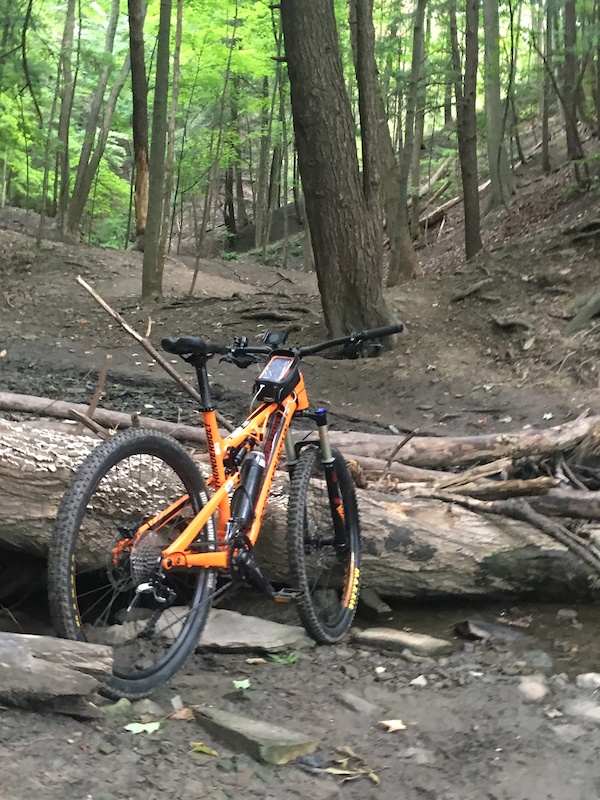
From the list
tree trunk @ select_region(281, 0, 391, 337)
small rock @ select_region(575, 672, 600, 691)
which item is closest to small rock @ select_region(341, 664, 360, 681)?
small rock @ select_region(575, 672, 600, 691)

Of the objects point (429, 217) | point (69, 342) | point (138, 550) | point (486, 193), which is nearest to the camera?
point (138, 550)

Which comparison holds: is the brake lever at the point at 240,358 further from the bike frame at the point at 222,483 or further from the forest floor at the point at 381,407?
the forest floor at the point at 381,407

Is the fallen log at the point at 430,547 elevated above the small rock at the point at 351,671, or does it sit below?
above

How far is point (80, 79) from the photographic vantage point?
70.0 ft

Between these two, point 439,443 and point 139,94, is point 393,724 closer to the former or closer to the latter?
point 439,443

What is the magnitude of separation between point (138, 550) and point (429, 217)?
19.8 metres

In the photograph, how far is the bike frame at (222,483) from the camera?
282 cm

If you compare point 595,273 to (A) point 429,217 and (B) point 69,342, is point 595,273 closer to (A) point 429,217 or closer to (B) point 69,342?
(B) point 69,342

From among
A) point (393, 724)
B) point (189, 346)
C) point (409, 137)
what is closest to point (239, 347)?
point (189, 346)

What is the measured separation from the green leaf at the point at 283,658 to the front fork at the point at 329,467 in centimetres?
62

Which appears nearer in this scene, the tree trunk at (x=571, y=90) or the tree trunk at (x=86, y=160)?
the tree trunk at (x=571, y=90)

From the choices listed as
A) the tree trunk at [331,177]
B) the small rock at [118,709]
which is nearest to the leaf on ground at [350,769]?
the small rock at [118,709]

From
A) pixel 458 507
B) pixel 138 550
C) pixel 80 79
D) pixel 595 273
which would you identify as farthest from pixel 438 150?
pixel 138 550

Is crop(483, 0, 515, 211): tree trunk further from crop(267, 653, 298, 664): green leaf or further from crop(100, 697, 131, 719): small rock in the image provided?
crop(100, 697, 131, 719): small rock
